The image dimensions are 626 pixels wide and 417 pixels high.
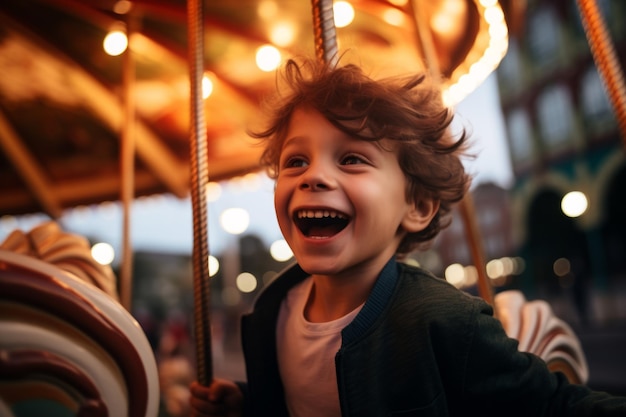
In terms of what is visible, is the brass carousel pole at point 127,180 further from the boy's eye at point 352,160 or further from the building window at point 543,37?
the building window at point 543,37

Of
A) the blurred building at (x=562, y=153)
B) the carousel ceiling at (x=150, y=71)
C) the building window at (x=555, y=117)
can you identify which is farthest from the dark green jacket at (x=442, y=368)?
the building window at (x=555, y=117)

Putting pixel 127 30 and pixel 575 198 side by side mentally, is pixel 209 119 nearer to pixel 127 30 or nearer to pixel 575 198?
pixel 127 30

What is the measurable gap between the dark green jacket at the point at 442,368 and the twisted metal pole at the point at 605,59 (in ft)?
1.31

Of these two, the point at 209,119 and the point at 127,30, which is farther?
the point at 209,119

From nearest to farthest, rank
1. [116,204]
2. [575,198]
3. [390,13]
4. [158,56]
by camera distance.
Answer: [390,13]
[158,56]
[116,204]
[575,198]

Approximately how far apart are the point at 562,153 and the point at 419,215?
13160mm

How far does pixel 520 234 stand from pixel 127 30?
13289mm

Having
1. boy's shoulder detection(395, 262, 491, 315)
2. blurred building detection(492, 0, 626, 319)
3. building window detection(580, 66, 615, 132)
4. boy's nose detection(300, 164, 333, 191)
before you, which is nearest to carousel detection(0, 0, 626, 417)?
boy's nose detection(300, 164, 333, 191)

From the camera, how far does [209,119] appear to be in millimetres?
3514

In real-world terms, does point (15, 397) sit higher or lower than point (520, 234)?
lower

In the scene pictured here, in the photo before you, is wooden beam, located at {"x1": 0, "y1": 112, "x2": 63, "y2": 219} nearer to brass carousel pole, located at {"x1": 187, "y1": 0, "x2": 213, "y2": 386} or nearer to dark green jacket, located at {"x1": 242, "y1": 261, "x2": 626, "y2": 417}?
brass carousel pole, located at {"x1": 187, "y1": 0, "x2": 213, "y2": 386}

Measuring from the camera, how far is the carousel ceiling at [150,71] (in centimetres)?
217

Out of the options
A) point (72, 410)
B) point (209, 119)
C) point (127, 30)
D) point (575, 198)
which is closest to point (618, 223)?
point (575, 198)

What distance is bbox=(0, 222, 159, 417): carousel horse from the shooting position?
24.5 inches
